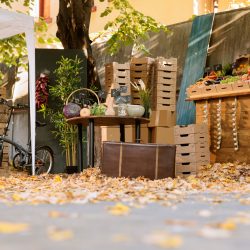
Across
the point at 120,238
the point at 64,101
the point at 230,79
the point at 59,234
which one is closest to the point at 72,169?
the point at 64,101

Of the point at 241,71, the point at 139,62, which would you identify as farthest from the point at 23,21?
the point at 241,71

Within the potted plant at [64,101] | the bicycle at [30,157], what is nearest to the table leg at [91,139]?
the bicycle at [30,157]

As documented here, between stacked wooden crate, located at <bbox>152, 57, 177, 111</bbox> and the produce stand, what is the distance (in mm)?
844

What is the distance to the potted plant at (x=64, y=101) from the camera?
10.5 metres

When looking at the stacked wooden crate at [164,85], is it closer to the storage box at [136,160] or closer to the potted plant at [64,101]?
the potted plant at [64,101]

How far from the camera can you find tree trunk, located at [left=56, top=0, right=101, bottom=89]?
1130 centimetres

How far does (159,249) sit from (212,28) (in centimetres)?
1074

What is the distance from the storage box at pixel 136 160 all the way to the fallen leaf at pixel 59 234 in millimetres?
4935

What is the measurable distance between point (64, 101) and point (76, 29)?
1.54 meters

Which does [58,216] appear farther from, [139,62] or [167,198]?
[139,62]

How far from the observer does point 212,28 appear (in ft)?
41.0

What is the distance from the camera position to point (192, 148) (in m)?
8.53

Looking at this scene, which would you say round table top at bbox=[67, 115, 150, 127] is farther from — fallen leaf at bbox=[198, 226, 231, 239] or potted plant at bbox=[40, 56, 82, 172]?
fallen leaf at bbox=[198, 226, 231, 239]

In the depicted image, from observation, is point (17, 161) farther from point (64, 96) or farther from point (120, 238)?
point (120, 238)
